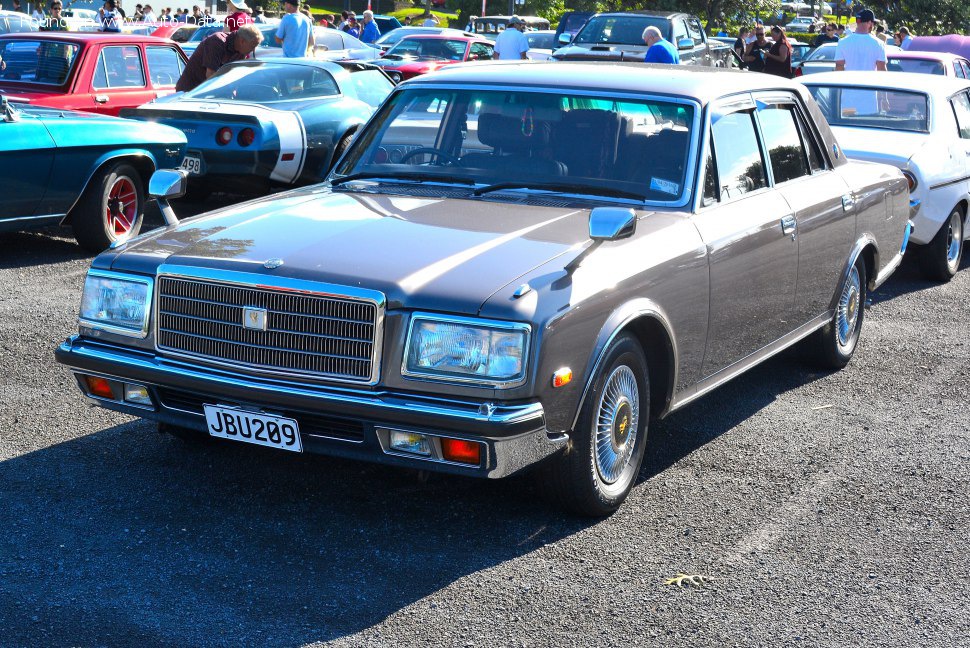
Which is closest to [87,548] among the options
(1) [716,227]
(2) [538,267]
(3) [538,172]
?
(2) [538,267]

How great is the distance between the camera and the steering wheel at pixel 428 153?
17.7 ft

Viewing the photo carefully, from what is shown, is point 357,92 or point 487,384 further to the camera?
point 357,92

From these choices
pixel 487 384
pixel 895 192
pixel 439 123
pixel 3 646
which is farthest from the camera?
pixel 895 192

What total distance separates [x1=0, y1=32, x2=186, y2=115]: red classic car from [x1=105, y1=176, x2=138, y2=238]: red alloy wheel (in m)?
2.25

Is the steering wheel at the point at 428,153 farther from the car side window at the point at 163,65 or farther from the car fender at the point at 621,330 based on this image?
the car side window at the point at 163,65

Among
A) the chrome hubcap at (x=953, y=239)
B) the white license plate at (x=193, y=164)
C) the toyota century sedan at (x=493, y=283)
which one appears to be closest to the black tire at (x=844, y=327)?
the toyota century sedan at (x=493, y=283)

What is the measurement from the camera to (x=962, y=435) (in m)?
5.84

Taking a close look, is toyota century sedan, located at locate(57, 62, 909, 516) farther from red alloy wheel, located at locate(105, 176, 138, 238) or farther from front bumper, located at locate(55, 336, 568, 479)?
red alloy wheel, located at locate(105, 176, 138, 238)

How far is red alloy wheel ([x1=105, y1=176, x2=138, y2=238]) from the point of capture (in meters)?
9.04

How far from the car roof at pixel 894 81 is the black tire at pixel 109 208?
5.60 metres

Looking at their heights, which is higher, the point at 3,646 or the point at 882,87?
the point at 882,87

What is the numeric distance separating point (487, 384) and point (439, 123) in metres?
2.08

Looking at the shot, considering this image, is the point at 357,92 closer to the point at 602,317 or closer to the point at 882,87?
the point at 882,87

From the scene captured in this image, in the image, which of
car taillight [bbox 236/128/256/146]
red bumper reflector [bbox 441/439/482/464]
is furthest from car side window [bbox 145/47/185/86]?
red bumper reflector [bbox 441/439/482/464]
